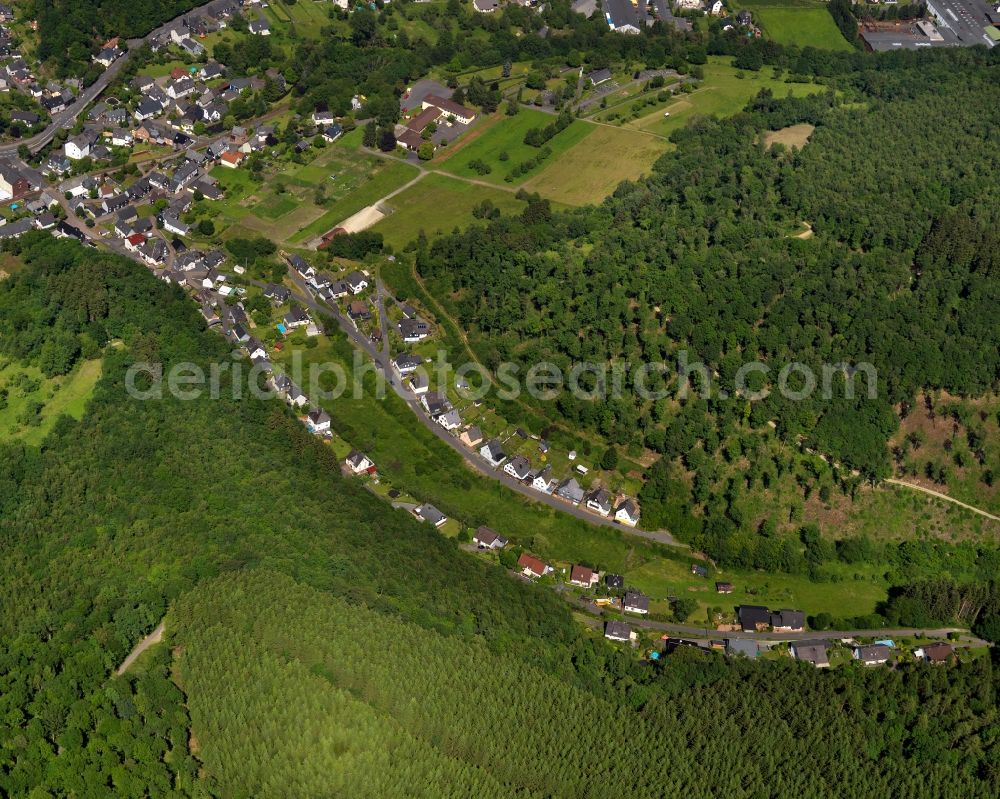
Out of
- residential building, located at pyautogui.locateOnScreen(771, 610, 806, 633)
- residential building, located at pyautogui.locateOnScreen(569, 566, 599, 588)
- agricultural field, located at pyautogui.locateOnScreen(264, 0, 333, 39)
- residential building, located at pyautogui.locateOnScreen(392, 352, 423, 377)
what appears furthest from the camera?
agricultural field, located at pyautogui.locateOnScreen(264, 0, 333, 39)

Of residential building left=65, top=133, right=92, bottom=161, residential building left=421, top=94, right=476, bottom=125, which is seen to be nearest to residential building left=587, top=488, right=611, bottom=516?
residential building left=421, top=94, right=476, bottom=125

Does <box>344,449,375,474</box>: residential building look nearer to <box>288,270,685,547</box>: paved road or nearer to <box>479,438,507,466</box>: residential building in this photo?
<box>288,270,685,547</box>: paved road

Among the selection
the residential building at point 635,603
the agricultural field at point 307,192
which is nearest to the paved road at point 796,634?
the residential building at point 635,603

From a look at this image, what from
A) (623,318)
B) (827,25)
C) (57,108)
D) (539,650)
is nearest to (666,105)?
(827,25)

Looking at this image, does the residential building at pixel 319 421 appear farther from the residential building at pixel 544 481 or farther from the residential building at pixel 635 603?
the residential building at pixel 635 603

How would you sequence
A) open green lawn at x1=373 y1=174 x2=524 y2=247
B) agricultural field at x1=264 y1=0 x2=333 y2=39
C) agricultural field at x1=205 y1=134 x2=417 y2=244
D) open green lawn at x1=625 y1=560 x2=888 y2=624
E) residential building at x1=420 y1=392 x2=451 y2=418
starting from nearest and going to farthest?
open green lawn at x1=625 y1=560 x2=888 y2=624 → residential building at x1=420 y1=392 x2=451 y2=418 → open green lawn at x1=373 y1=174 x2=524 y2=247 → agricultural field at x1=205 y1=134 x2=417 y2=244 → agricultural field at x1=264 y1=0 x2=333 y2=39

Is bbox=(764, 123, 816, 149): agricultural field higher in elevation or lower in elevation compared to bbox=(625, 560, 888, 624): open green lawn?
higher

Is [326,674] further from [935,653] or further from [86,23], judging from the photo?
[86,23]

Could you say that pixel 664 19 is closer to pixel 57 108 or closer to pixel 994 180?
pixel 994 180
